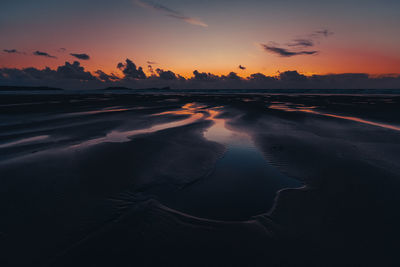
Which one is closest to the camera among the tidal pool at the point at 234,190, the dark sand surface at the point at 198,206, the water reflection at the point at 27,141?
the dark sand surface at the point at 198,206

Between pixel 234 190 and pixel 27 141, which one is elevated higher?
pixel 234 190

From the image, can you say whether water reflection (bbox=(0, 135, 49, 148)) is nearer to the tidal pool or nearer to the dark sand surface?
the dark sand surface

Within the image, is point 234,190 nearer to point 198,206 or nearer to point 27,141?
point 198,206

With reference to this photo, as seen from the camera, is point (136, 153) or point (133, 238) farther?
point (136, 153)

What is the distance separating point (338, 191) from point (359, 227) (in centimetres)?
136

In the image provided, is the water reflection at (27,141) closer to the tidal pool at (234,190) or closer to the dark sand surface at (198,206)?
the dark sand surface at (198,206)

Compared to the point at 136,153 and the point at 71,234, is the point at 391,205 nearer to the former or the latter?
the point at 71,234

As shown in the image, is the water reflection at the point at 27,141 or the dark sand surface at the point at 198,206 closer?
the dark sand surface at the point at 198,206

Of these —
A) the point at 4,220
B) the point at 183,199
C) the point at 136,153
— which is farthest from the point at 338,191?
the point at 4,220

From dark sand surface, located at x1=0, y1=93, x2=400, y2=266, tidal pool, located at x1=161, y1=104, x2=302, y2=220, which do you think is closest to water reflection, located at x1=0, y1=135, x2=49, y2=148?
dark sand surface, located at x1=0, y1=93, x2=400, y2=266

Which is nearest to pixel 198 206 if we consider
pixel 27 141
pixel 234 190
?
pixel 234 190

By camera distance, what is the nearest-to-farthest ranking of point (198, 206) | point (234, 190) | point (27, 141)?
1. point (198, 206)
2. point (234, 190)
3. point (27, 141)

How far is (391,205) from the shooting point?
403cm

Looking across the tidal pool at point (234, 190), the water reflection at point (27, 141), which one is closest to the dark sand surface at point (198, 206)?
the tidal pool at point (234, 190)
